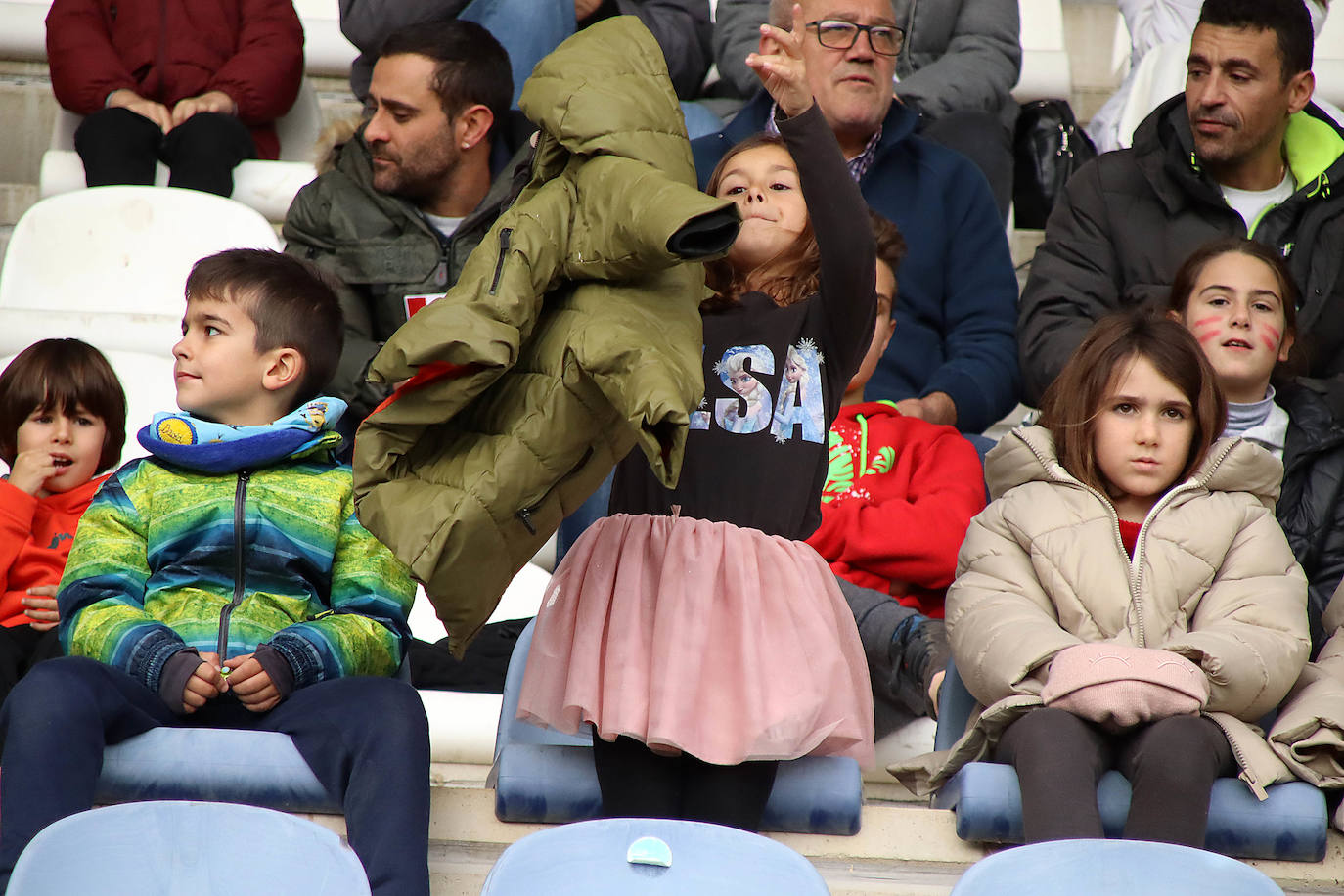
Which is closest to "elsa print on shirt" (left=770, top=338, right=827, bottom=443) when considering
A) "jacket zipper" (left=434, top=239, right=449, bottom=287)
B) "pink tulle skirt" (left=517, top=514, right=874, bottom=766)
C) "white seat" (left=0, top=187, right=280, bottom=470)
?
"pink tulle skirt" (left=517, top=514, right=874, bottom=766)

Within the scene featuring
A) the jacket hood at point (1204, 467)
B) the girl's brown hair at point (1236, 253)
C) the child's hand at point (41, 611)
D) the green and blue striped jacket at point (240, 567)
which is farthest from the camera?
the girl's brown hair at point (1236, 253)

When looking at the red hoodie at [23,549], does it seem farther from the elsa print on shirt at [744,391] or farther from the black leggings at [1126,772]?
the black leggings at [1126,772]

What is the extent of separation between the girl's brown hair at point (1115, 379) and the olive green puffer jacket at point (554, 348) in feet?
2.76

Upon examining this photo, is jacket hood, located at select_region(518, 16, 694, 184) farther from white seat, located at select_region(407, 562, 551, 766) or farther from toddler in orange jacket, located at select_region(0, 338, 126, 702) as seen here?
toddler in orange jacket, located at select_region(0, 338, 126, 702)

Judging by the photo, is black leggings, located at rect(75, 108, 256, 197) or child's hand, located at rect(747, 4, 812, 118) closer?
child's hand, located at rect(747, 4, 812, 118)

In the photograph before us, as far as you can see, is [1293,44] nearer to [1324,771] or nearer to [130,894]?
[1324,771]

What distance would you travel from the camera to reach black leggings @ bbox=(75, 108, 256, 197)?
4.04m

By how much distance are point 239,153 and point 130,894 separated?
3.02 m

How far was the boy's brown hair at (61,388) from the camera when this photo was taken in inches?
111

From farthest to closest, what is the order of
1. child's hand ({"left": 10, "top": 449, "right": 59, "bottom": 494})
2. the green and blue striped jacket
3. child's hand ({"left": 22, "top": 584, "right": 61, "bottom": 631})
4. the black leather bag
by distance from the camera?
1. the black leather bag
2. child's hand ({"left": 10, "top": 449, "right": 59, "bottom": 494})
3. child's hand ({"left": 22, "top": 584, "right": 61, "bottom": 631})
4. the green and blue striped jacket

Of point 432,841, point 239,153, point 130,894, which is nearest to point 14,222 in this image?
point 239,153

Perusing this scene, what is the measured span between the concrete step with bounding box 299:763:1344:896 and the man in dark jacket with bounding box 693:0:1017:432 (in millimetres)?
1456

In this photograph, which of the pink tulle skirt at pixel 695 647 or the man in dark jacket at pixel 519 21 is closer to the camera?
the pink tulle skirt at pixel 695 647

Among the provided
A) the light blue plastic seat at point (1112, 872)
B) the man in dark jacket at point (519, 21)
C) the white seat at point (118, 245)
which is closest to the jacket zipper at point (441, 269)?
the white seat at point (118, 245)
